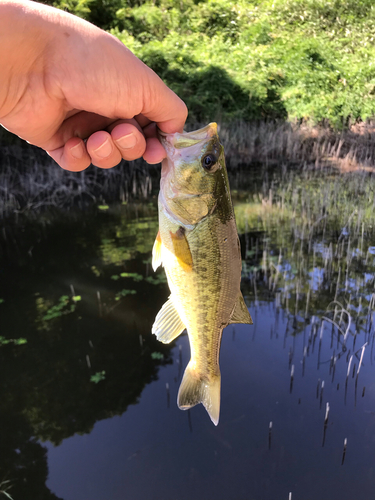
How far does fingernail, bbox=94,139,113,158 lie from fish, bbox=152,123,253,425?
11.6 inches

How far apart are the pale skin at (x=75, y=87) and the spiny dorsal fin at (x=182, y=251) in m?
0.49

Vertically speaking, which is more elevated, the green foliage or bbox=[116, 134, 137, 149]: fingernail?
the green foliage

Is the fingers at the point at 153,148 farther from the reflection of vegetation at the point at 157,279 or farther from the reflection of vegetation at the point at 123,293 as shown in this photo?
the reflection of vegetation at the point at 157,279

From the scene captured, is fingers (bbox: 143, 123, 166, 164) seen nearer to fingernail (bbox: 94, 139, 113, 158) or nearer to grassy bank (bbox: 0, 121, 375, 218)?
fingernail (bbox: 94, 139, 113, 158)

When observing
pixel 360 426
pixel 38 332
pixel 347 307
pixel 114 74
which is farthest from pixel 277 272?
pixel 114 74

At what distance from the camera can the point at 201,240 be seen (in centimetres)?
190

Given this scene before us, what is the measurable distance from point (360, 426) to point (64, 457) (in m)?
2.91

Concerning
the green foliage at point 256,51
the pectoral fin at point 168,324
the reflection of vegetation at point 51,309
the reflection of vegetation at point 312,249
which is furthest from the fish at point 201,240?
the green foliage at point 256,51

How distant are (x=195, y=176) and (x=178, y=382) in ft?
10.7

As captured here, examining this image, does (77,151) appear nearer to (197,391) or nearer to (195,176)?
(195,176)

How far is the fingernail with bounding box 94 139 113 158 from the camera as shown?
79.7 inches

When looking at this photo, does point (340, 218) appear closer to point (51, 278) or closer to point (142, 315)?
point (142, 315)

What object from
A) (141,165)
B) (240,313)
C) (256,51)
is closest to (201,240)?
(240,313)

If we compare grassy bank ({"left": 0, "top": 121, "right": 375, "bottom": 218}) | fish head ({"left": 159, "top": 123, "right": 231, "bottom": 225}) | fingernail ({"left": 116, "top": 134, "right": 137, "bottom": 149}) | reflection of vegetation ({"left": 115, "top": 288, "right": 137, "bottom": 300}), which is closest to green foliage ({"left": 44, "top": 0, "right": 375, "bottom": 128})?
grassy bank ({"left": 0, "top": 121, "right": 375, "bottom": 218})
